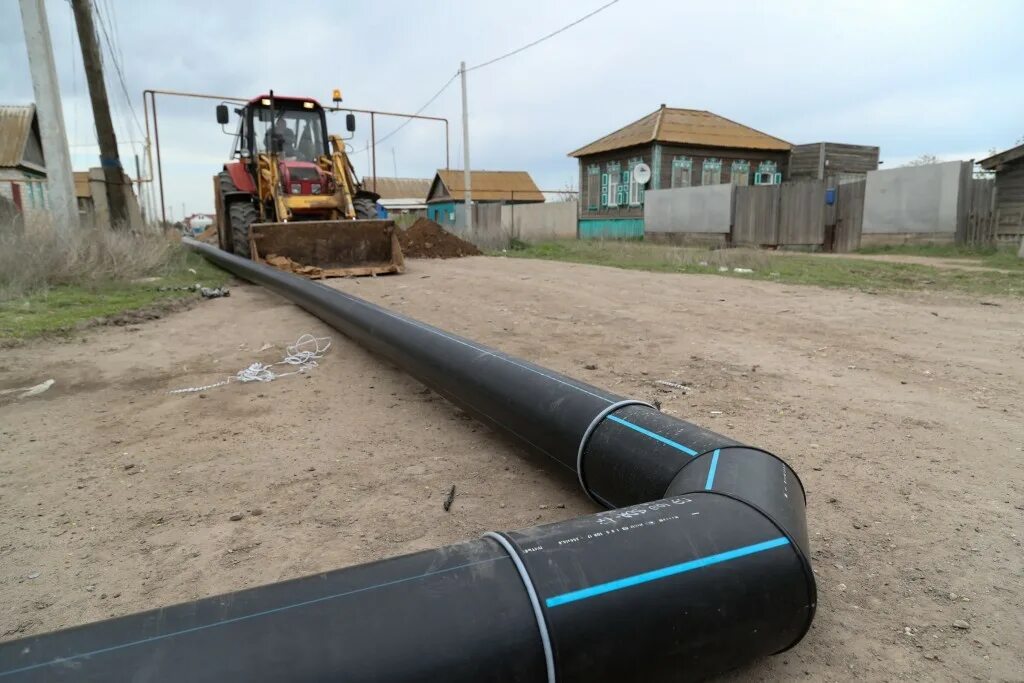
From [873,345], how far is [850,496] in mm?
2719

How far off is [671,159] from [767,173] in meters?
4.54

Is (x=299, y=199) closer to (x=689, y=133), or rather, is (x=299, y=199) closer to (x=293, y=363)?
(x=293, y=363)

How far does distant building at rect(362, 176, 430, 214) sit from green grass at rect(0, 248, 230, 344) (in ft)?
134

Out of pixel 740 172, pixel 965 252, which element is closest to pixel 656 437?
pixel 965 252

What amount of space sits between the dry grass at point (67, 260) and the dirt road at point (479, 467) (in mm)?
3557

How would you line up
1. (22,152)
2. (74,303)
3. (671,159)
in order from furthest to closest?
(671,159), (22,152), (74,303)


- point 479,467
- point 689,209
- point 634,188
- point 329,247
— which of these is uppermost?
point 634,188

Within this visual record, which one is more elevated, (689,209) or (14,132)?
(14,132)

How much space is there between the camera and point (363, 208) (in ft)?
37.0

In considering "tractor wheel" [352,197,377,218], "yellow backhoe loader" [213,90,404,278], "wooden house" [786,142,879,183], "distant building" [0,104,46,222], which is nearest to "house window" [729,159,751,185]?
"wooden house" [786,142,879,183]

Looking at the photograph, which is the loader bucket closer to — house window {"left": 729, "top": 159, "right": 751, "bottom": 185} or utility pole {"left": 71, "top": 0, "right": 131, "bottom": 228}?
utility pole {"left": 71, "top": 0, "right": 131, "bottom": 228}

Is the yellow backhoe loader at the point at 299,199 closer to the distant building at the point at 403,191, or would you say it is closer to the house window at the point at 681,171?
the house window at the point at 681,171

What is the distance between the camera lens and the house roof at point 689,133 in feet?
78.1

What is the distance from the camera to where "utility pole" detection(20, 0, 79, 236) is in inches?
373
